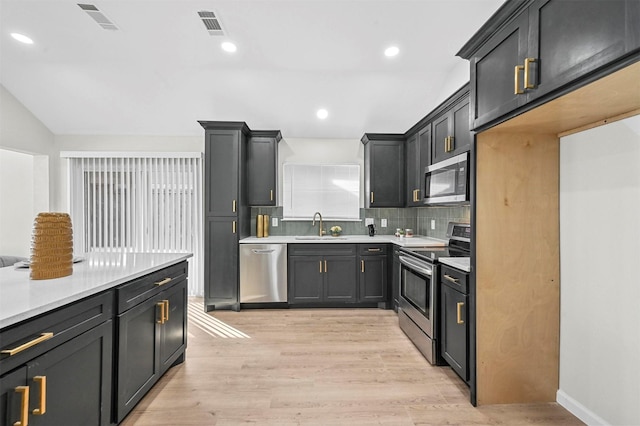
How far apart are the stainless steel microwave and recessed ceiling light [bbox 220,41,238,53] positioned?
8.39ft

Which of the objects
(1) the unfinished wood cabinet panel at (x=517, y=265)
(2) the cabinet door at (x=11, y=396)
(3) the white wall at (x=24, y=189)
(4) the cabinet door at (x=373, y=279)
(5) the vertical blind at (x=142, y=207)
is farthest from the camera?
(5) the vertical blind at (x=142, y=207)

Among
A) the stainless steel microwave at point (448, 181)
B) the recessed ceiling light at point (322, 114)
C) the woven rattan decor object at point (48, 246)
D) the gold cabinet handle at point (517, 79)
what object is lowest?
the woven rattan decor object at point (48, 246)

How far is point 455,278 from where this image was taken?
2.24 metres

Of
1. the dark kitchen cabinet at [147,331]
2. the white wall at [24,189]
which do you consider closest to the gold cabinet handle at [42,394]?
the dark kitchen cabinet at [147,331]

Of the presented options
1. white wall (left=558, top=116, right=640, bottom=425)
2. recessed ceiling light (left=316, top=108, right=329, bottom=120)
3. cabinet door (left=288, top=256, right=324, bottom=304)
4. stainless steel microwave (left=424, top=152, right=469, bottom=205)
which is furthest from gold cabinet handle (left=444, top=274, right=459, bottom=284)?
recessed ceiling light (left=316, top=108, right=329, bottom=120)

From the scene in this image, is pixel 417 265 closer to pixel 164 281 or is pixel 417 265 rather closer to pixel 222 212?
pixel 164 281

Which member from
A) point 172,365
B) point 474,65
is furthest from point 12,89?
point 474,65

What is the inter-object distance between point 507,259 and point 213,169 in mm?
3453

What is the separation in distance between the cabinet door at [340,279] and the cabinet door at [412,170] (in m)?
1.17

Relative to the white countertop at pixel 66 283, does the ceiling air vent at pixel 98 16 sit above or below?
above

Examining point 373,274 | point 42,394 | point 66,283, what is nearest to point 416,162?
point 373,274

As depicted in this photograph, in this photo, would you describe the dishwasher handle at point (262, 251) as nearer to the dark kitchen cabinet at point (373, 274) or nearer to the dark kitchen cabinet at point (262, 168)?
the dark kitchen cabinet at point (262, 168)

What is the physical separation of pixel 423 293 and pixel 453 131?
64.0 inches

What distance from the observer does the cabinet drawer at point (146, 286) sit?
5.60ft
